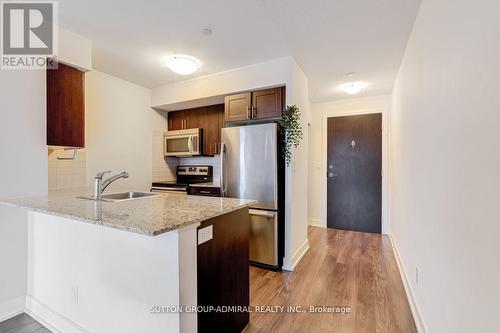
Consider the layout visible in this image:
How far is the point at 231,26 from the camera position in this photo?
2.17 m

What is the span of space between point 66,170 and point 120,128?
3.02 feet

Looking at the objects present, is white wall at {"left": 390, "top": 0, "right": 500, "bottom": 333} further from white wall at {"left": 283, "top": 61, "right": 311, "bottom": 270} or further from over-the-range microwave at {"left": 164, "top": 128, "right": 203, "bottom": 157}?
over-the-range microwave at {"left": 164, "top": 128, "right": 203, "bottom": 157}

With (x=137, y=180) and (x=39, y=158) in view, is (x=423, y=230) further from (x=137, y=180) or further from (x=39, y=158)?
(x=137, y=180)

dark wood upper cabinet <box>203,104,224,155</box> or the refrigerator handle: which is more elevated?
dark wood upper cabinet <box>203,104,224,155</box>

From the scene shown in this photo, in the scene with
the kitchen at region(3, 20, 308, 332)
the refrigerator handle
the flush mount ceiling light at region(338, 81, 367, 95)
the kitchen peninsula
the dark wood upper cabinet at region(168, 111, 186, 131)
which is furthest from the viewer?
the dark wood upper cabinet at region(168, 111, 186, 131)

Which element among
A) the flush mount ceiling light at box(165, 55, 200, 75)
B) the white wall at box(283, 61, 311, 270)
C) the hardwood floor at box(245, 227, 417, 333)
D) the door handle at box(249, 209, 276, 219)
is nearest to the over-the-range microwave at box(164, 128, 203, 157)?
the flush mount ceiling light at box(165, 55, 200, 75)

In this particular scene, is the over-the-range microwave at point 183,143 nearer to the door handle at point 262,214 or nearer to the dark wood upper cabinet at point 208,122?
the dark wood upper cabinet at point 208,122

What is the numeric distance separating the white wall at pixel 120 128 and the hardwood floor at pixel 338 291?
7.81 feet

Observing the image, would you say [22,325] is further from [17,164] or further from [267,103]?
[267,103]

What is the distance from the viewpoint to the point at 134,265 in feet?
4.40

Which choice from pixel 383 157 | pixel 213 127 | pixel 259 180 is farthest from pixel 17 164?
pixel 383 157

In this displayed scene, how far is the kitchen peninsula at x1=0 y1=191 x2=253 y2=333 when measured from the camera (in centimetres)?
119

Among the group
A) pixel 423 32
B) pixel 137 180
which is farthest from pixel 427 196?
pixel 137 180

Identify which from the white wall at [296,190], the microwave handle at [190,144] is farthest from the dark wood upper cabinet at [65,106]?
the white wall at [296,190]
